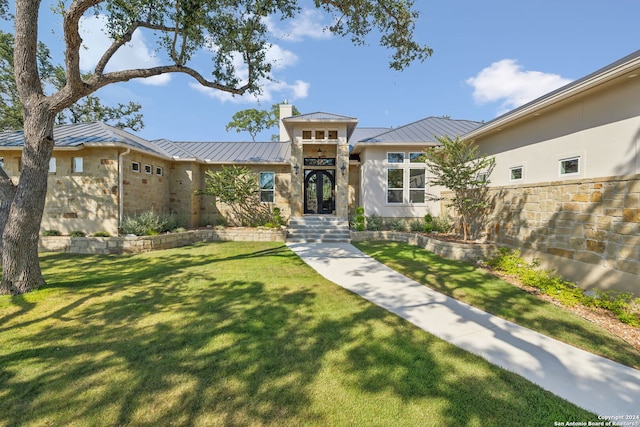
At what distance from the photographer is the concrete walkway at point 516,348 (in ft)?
8.00

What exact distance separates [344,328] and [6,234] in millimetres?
6193

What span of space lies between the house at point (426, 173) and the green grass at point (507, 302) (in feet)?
5.29

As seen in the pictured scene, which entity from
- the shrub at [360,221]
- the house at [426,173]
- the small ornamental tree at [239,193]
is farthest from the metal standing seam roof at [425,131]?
the small ornamental tree at [239,193]

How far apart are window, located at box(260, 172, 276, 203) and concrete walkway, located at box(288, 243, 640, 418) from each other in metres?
8.43

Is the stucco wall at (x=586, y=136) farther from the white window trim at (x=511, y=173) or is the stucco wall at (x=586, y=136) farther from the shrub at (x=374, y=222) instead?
the shrub at (x=374, y=222)

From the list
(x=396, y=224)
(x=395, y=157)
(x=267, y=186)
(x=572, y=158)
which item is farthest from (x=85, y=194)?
(x=572, y=158)

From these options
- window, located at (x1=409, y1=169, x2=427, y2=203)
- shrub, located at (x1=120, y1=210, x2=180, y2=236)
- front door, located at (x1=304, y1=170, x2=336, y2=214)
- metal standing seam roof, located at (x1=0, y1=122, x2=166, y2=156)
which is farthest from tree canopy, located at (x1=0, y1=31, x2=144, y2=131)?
window, located at (x1=409, y1=169, x2=427, y2=203)

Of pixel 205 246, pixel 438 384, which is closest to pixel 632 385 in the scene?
pixel 438 384

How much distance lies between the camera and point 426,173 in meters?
12.2

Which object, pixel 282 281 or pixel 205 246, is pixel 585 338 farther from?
pixel 205 246

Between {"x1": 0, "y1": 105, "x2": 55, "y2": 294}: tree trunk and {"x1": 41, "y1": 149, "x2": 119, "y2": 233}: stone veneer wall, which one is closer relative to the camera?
{"x1": 0, "y1": 105, "x2": 55, "y2": 294}: tree trunk

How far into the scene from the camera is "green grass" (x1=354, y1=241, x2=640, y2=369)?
3.30 meters

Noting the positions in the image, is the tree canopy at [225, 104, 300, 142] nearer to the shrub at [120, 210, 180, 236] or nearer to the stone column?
the stone column

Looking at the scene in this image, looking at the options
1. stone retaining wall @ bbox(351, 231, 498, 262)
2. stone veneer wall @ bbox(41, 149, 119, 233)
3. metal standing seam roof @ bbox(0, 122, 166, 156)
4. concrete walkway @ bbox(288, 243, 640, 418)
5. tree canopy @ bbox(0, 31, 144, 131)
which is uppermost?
tree canopy @ bbox(0, 31, 144, 131)
